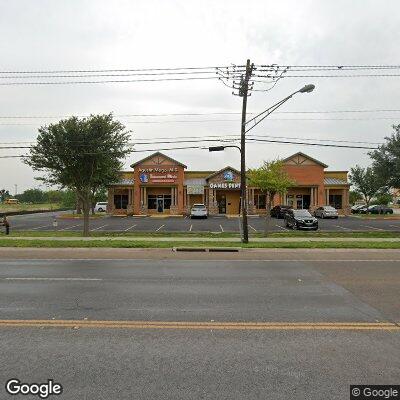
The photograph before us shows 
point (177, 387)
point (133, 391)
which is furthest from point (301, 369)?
point (133, 391)

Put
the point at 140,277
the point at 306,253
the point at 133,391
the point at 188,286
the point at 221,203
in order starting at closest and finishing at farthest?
the point at 133,391
the point at 188,286
the point at 140,277
the point at 306,253
the point at 221,203

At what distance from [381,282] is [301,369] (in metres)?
6.39

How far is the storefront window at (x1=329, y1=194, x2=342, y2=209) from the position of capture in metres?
49.3

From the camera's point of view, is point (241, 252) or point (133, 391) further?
point (241, 252)

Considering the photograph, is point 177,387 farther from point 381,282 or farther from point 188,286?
point 381,282

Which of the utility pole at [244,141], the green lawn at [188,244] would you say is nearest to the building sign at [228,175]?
the utility pole at [244,141]

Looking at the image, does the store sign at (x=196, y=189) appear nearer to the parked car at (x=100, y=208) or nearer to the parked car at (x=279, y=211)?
the parked car at (x=279, y=211)

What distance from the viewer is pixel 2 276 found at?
10.7m

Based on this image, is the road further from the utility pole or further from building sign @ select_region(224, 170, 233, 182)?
building sign @ select_region(224, 170, 233, 182)

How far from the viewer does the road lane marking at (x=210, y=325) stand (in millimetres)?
6148

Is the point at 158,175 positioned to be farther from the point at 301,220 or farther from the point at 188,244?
the point at 188,244

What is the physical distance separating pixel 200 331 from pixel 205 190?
41.6 m
